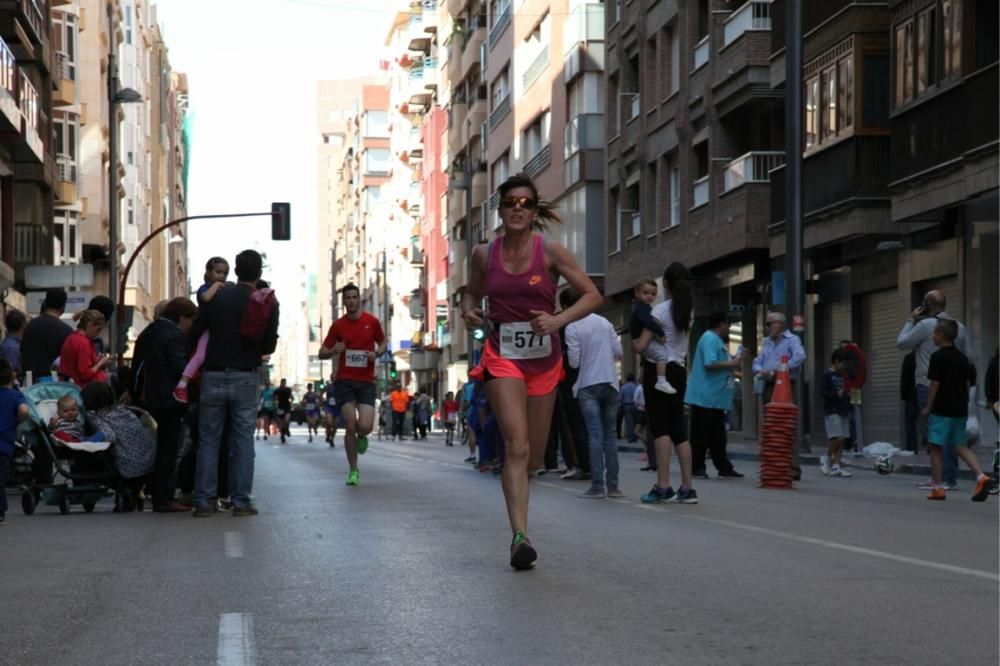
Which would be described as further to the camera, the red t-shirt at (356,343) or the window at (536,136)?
the window at (536,136)

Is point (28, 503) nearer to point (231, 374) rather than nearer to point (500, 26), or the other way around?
point (231, 374)

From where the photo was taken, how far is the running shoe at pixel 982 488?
1617 cm

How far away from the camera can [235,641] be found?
7043 millimetres

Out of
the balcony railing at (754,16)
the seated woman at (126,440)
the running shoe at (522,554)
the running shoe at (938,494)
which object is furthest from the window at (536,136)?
the running shoe at (522,554)

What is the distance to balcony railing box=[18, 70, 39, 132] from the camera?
44353 millimetres

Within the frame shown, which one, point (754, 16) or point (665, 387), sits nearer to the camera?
point (665, 387)

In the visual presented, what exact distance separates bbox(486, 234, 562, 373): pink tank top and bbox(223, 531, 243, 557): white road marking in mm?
2074

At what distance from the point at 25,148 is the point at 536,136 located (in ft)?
68.7

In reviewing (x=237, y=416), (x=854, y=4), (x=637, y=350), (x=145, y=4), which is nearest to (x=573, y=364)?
(x=637, y=350)

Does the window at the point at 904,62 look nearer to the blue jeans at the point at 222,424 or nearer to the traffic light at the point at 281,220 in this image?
the blue jeans at the point at 222,424

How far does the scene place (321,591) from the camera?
8602mm

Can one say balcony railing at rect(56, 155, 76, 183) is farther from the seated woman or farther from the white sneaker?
the white sneaker

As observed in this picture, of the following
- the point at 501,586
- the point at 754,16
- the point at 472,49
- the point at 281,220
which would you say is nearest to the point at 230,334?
the point at 501,586

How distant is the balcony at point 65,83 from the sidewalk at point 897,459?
30.0 m
